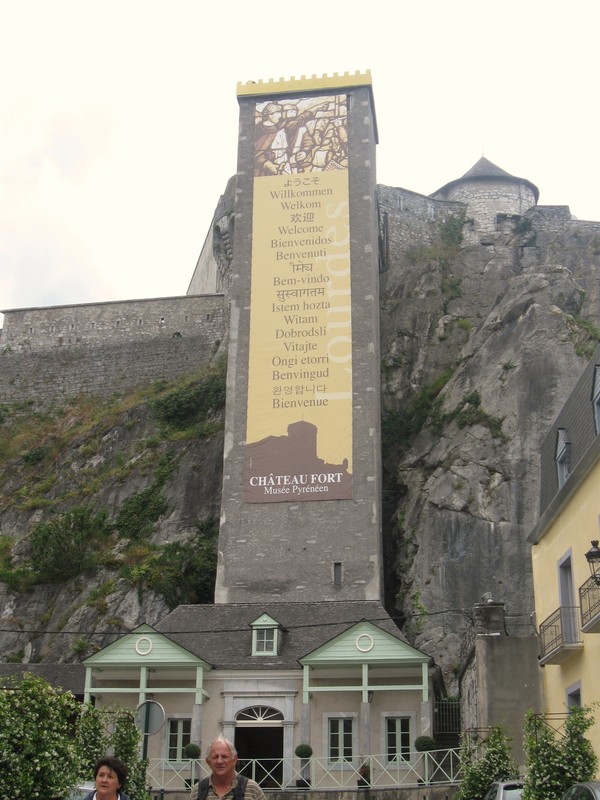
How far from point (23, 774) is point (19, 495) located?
3126 centimetres

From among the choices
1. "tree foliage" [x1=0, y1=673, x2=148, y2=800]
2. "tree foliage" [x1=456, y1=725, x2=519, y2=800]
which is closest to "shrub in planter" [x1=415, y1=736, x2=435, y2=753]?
"tree foliage" [x1=456, y1=725, x2=519, y2=800]

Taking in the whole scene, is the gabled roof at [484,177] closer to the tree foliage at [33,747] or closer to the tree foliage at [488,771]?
the tree foliage at [488,771]

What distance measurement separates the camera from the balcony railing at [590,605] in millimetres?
14766

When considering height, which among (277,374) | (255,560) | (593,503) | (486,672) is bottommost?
(486,672)

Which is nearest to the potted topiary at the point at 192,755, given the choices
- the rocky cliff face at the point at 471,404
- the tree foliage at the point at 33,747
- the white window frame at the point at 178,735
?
the white window frame at the point at 178,735

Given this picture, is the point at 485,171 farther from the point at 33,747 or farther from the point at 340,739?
the point at 33,747

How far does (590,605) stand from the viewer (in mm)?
15578

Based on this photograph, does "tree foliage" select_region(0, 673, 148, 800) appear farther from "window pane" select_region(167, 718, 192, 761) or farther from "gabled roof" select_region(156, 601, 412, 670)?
"gabled roof" select_region(156, 601, 412, 670)

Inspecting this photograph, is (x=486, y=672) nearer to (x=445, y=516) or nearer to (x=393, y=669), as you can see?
(x=393, y=669)

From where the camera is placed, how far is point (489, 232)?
1823 inches

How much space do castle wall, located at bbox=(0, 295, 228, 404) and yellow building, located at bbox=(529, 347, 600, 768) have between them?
26126 millimetres

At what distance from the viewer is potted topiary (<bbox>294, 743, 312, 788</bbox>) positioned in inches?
930

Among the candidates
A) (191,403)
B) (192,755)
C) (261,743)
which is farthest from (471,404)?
(192,755)

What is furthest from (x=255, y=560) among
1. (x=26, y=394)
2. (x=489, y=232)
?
(x=489, y=232)
